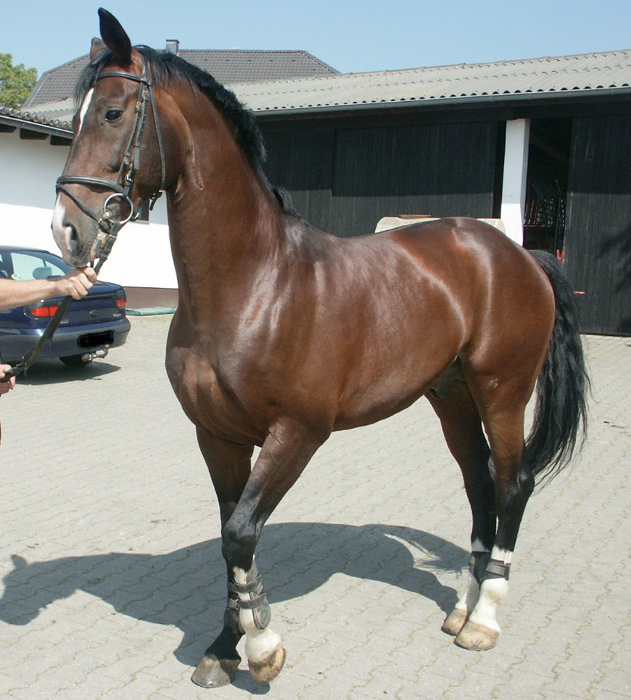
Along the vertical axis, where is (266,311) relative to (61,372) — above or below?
above

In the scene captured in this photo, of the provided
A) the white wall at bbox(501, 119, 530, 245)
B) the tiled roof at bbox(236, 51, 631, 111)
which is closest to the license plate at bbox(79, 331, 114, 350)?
the tiled roof at bbox(236, 51, 631, 111)

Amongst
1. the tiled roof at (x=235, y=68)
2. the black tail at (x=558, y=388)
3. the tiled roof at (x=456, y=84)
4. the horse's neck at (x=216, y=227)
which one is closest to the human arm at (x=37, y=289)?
the horse's neck at (x=216, y=227)

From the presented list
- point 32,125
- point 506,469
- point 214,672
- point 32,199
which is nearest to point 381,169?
point 32,125

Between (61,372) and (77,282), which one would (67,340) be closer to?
(61,372)

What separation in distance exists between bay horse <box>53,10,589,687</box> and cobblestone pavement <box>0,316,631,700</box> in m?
0.26

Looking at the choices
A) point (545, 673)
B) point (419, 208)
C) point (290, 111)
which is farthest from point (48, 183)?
point (545, 673)

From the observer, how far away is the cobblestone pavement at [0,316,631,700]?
315 cm

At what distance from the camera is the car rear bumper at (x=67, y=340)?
928cm

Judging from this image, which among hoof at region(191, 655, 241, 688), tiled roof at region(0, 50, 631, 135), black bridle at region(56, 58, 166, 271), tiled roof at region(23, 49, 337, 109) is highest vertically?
tiled roof at region(23, 49, 337, 109)

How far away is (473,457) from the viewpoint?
159 inches

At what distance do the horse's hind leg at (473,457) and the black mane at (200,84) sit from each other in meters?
1.60

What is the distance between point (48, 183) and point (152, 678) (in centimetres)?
1459

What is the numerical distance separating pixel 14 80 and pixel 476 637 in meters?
63.1

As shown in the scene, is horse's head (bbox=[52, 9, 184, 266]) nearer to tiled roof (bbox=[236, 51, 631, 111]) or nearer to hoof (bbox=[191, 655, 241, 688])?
hoof (bbox=[191, 655, 241, 688])
